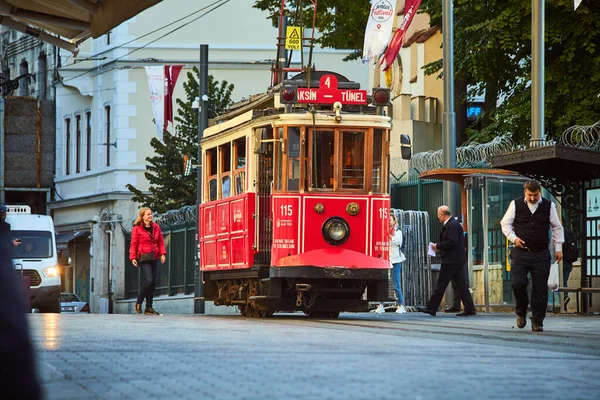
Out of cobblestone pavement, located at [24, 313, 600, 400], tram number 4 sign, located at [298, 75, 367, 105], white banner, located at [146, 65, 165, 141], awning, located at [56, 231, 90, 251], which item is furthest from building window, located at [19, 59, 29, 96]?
cobblestone pavement, located at [24, 313, 600, 400]

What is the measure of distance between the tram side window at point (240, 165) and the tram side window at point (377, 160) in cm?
205

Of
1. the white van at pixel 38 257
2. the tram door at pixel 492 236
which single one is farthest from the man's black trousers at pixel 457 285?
the white van at pixel 38 257

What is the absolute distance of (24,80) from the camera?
62.6 m

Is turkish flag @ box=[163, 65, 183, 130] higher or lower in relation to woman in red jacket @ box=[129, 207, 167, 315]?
higher

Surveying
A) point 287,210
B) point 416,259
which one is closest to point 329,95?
point 287,210

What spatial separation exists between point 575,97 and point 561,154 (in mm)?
10502

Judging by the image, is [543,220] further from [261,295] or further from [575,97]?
[575,97]

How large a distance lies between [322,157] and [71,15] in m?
4.44

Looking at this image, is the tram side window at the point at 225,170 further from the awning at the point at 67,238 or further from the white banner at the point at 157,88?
the awning at the point at 67,238

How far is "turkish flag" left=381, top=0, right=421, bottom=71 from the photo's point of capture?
997 inches

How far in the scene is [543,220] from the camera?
15367mm

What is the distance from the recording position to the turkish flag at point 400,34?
25.3 metres

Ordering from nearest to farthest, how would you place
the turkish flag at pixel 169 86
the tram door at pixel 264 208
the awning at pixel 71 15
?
the awning at pixel 71 15, the tram door at pixel 264 208, the turkish flag at pixel 169 86

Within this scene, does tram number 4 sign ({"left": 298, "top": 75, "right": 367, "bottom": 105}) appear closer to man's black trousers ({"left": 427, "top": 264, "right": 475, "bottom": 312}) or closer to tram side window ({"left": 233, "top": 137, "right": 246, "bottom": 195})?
tram side window ({"left": 233, "top": 137, "right": 246, "bottom": 195})
